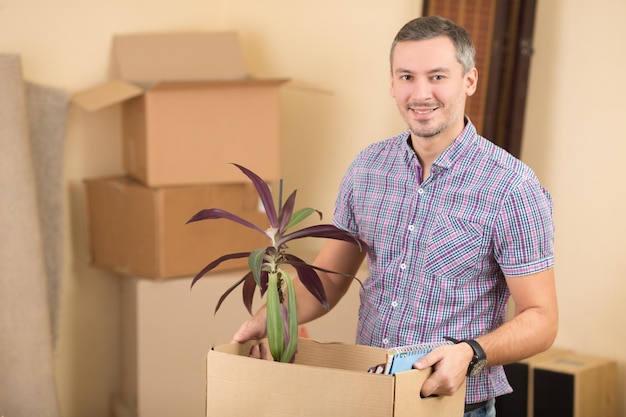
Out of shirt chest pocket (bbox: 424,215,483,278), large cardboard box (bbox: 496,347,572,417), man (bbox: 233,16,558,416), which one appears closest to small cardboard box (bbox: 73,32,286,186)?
large cardboard box (bbox: 496,347,572,417)

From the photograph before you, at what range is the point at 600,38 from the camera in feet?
10.00

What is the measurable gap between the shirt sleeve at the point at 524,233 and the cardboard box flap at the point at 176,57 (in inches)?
64.5

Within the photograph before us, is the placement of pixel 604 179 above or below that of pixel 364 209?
below

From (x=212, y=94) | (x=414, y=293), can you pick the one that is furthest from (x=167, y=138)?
(x=414, y=293)

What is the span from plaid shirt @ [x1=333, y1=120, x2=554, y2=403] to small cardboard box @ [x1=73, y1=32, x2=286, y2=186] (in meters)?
1.25

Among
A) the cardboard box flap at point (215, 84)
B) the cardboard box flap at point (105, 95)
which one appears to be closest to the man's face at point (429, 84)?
the cardboard box flap at point (215, 84)

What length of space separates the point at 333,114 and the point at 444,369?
2.11 metres

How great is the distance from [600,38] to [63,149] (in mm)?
1809

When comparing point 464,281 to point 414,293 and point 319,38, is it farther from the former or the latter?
point 319,38

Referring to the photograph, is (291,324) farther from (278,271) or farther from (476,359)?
(476,359)

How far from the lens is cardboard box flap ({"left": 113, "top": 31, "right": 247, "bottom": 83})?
10.1ft

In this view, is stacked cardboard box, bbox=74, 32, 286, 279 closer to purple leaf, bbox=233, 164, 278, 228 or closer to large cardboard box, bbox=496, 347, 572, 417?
large cardboard box, bbox=496, 347, 572, 417

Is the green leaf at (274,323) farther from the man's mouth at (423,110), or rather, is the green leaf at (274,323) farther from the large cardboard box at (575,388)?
the large cardboard box at (575,388)

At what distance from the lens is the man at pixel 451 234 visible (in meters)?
1.62
